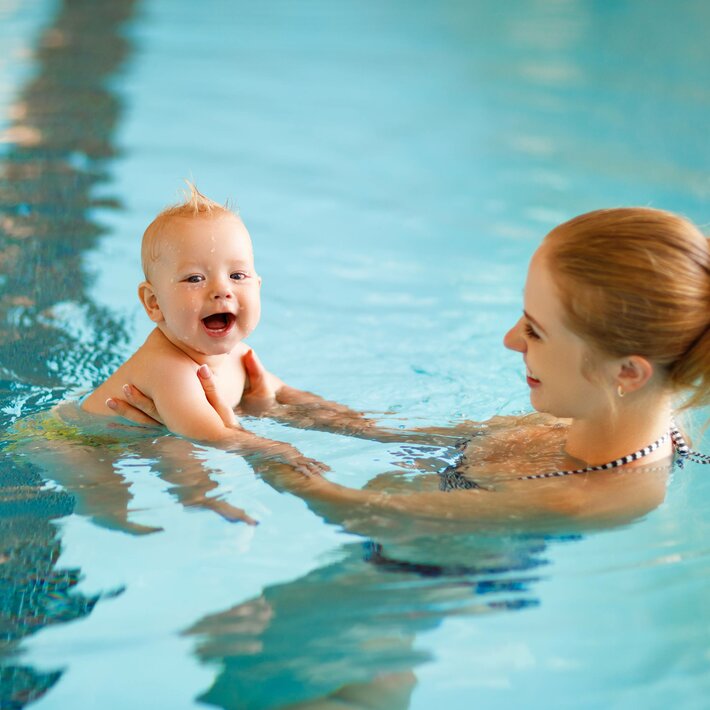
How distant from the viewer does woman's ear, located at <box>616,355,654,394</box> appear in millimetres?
2047

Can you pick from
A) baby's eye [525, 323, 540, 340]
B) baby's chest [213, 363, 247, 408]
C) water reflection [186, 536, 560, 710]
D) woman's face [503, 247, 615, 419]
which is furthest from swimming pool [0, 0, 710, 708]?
baby's eye [525, 323, 540, 340]

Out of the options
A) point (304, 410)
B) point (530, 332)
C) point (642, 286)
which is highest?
point (642, 286)

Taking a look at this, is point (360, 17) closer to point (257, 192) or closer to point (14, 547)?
point (257, 192)

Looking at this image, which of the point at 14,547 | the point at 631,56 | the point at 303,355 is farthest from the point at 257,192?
the point at 631,56

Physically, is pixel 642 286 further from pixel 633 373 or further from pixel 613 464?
pixel 613 464

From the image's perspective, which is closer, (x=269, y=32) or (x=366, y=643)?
(x=366, y=643)

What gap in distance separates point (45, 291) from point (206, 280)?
5.10ft

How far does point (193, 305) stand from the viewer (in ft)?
8.38

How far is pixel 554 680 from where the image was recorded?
78.7 inches

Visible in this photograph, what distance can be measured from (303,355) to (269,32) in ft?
22.8

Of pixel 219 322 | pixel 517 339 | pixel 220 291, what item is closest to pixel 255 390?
pixel 219 322

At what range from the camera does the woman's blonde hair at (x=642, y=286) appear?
199cm

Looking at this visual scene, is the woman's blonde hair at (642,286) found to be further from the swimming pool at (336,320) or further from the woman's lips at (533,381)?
the swimming pool at (336,320)

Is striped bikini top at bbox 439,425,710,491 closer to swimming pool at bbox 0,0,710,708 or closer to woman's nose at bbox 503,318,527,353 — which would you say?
swimming pool at bbox 0,0,710,708
